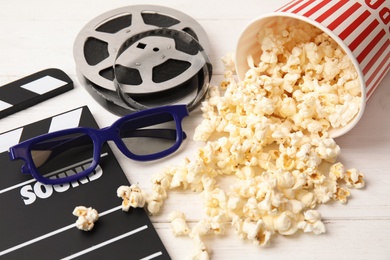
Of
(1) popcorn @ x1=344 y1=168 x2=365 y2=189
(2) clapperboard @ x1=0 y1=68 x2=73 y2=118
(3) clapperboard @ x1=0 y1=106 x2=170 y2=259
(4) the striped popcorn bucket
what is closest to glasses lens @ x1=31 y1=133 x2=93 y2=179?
(3) clapperboard @ x1=0 y1=106 x2=170 y2=259

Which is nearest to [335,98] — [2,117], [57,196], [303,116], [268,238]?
[303,116]

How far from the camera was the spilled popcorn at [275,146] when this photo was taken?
860mm

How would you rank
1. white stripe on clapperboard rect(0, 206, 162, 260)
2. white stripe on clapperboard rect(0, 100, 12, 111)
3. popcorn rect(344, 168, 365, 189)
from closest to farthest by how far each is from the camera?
white stripe on clapperboard rect(0, 206, 162, 260) < popcorn rect(344, 168, 365, 189) < white stripe on clapperboard rect(0, 100, 12, 111)

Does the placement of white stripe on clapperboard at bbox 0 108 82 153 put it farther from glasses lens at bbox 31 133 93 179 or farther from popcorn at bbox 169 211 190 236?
popcorn at bbox 169 211 190 236

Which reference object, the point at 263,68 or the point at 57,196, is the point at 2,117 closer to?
the point at 57,196

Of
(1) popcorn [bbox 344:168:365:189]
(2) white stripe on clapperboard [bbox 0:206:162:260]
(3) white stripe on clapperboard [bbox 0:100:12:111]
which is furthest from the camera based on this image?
(3) white stripe on clapperboard [bbox 0:100:12:111]

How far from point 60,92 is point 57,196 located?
0.85ft

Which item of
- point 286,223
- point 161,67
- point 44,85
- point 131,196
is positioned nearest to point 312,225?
point 286,223

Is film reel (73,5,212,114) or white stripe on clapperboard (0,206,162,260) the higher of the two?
film reel (73,5,212,114)

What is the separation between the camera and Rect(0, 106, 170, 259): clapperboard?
32.5 inches

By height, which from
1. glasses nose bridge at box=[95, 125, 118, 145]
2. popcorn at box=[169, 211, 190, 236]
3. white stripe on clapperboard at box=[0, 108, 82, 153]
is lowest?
popcorn at box=[169, 211, 190, 236]

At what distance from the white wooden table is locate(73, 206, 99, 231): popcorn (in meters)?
0.09

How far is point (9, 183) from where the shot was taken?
905mm

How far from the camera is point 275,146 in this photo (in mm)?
983
